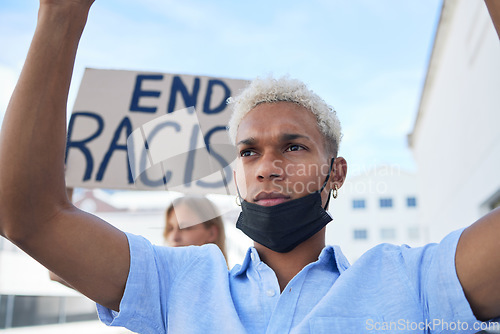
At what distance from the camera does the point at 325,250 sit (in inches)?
61.4

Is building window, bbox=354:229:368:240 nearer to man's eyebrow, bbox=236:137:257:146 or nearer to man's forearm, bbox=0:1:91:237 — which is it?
man's eyebrow, bbox=236:137:257:146

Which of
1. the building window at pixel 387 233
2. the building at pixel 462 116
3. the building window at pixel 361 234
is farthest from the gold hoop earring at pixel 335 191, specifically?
the building window at pixel 387 233

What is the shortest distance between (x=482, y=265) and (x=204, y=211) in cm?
209

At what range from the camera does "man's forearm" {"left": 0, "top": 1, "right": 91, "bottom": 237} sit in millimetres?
1069

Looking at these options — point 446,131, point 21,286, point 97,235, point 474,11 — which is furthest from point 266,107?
point 21,286

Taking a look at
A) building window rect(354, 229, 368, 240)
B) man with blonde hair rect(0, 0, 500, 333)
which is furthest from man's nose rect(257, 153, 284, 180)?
building window rect(354, 229, 368, 240)

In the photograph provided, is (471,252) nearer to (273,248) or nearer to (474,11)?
(273,248)

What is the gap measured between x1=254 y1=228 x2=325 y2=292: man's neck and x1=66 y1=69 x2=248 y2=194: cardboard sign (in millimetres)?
1255

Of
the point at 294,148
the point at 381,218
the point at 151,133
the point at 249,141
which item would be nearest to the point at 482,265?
the point at 294,148

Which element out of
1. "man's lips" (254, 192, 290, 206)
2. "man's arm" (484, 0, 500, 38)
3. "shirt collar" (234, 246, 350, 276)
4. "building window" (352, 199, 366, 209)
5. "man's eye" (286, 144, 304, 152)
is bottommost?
"shirt collar" (234, 246, 350, 276)

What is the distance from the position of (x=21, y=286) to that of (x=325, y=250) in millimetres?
20338

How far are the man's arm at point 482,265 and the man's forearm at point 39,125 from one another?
1072 mm

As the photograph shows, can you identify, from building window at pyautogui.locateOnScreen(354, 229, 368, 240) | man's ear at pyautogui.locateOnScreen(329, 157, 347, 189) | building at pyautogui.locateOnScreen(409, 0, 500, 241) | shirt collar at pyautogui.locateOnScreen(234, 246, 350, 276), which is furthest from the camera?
building window at pyautogui.locateOnScreen(354, 229, 368, 240)

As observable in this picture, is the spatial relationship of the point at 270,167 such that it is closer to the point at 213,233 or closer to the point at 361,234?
the point at 213,233
